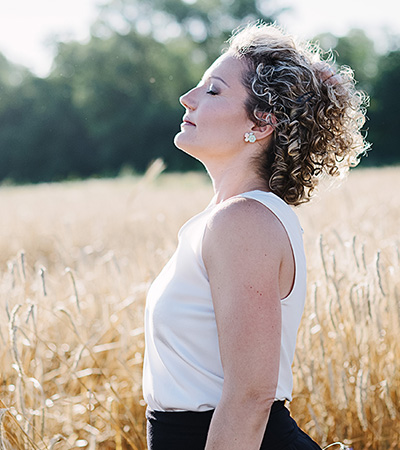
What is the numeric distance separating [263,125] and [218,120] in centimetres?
10

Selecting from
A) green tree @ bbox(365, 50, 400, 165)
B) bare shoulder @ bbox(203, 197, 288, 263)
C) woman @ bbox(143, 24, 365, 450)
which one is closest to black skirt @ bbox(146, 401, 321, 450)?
woman @ bbox(143, 24, 365, 450)

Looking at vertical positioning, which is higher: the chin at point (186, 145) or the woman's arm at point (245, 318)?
the chin at point (186, 145)

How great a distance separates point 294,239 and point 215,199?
11.2 inches

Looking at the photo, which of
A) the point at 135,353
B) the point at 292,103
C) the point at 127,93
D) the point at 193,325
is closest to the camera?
the point at 193,325

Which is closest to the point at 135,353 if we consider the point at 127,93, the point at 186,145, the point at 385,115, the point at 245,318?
the point at 186,145

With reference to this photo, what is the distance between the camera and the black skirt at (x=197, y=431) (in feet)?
3.84

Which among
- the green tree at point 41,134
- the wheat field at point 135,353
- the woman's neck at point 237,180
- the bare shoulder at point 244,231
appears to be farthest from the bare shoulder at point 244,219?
the green tree at point 41,134

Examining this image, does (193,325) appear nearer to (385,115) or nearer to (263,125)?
(263,125)

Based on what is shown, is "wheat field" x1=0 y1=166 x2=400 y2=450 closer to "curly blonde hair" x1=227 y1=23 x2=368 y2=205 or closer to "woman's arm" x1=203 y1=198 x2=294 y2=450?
"curly blonde hair" x1=227 y1=23 x2=368 y2=205

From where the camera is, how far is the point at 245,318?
39.8 inches

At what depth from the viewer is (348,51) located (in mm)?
30016

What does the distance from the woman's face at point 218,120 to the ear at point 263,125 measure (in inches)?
0.6

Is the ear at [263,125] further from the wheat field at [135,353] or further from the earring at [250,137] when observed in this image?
the wheat field at [135,353]

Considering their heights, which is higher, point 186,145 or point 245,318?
point 186,145
